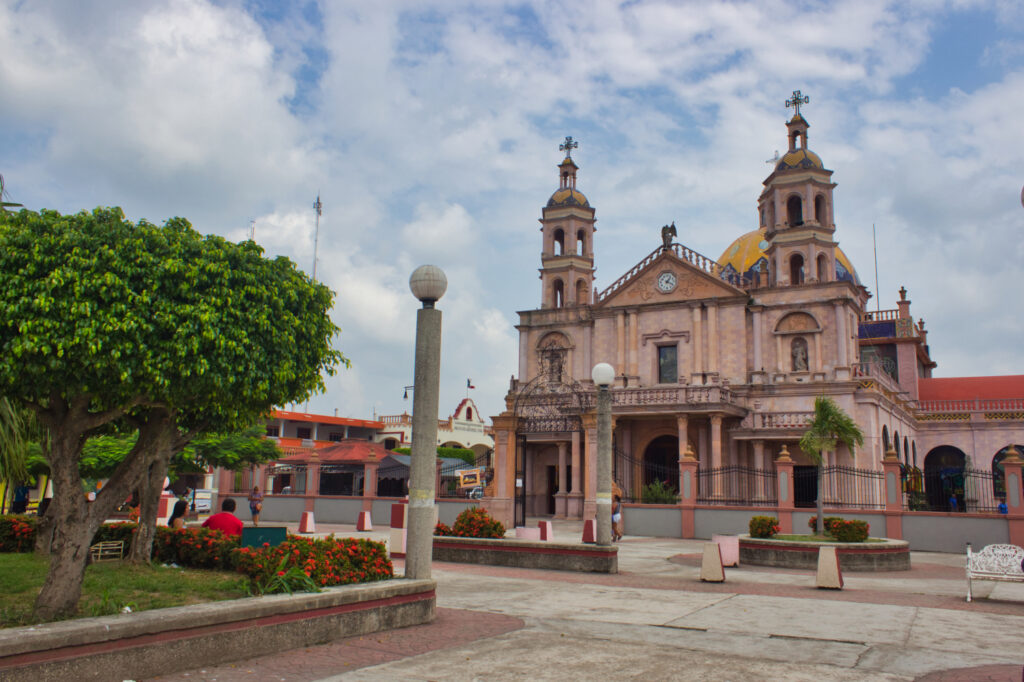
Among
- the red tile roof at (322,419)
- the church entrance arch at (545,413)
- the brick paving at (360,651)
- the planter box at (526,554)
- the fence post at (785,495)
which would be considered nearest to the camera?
the brick paving at (360,651)

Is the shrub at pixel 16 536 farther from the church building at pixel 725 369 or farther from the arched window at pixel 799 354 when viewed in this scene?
the arched window at pixel 799 354

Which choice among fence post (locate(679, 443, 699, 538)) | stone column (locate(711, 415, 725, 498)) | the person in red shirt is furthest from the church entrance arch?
the person in red shirt

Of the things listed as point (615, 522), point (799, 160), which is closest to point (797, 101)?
point (799, 160)

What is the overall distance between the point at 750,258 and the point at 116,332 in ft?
165

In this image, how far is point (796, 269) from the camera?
39219 mm

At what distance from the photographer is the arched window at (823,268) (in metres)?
37.9

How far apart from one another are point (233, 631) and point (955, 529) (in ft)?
70.2

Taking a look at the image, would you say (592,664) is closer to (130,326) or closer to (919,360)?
(130,326)

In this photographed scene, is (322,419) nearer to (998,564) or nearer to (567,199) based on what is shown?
(567,199)

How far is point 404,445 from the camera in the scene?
72875 mm

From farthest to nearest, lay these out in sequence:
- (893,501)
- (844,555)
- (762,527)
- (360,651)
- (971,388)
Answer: (971,388) < (893,501) < (762,527) < (844,555) < (360,651)

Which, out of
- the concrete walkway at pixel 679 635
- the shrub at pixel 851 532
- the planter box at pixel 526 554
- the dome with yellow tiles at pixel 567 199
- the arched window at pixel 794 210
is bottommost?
the concrete walkway at pixel 679 635

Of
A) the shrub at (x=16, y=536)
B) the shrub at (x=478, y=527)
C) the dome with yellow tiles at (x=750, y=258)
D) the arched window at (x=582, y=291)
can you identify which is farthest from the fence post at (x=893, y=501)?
the dome with yellow tiles at (x=750, y=258)

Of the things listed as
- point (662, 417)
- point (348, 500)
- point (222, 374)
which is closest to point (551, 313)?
point (662, 417)
